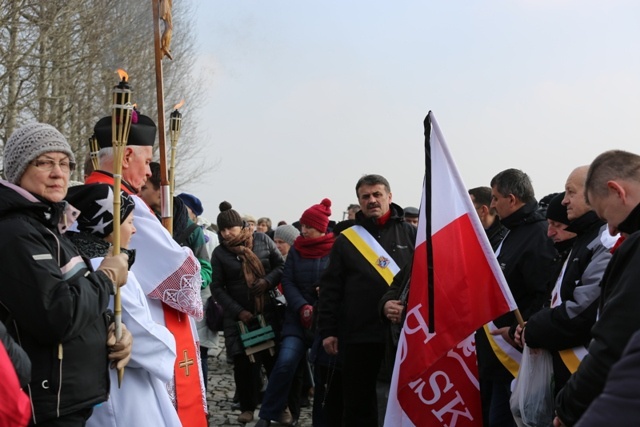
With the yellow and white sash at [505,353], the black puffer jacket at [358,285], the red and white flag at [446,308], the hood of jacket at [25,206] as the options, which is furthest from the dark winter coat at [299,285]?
the hood of jacket at [25,206]

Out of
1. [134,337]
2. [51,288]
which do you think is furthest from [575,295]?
[51,288]

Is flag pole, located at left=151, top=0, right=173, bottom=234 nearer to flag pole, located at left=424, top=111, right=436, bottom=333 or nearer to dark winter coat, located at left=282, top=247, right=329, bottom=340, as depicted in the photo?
flag pole, located at left=424, top=111, right=436, bottom=333

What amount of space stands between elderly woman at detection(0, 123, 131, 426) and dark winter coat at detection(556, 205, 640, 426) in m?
1.83

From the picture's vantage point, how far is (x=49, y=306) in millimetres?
3387

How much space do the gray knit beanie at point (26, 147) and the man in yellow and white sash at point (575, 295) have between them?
8.29 feet

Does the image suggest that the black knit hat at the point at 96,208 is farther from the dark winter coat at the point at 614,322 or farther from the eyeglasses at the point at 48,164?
the dark winter coat at the point at 614,322

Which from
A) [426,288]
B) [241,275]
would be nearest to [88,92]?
[241,275]

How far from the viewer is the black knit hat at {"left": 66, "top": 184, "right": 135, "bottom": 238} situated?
419cm

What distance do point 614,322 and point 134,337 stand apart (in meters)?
2.04

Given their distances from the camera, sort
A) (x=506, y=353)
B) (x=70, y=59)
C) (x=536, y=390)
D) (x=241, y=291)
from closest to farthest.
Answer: (x=536, y=390), (x=506, y=353), (x=241, y=291), (x=70, y=59)

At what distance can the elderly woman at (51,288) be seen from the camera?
133 inches

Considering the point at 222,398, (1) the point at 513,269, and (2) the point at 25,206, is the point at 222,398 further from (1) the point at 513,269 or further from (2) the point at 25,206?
(2) the point at 25,206

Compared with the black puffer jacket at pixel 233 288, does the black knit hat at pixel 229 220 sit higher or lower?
higher

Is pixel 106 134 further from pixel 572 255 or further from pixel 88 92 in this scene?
pixel 88 92
